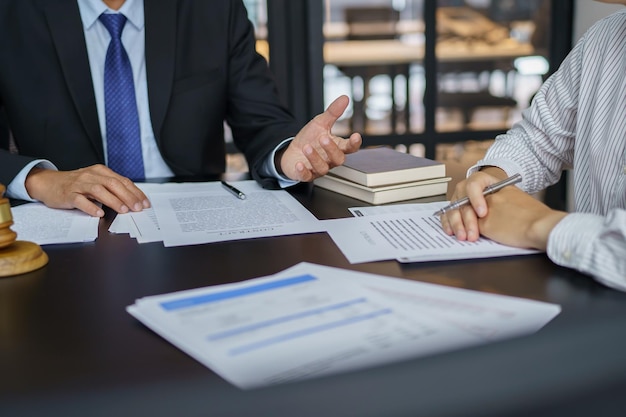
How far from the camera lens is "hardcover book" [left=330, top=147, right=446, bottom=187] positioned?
1.35m

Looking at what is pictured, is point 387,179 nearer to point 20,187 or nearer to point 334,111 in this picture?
point 334,111

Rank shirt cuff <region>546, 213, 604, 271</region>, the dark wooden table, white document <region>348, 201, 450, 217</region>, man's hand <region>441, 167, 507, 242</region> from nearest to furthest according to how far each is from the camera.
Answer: the dark wooden table, shirt cuff <region>546, 213, 604, 271</region>, man's hand <region>441, 167, 507, 242</region>, white document <region>348, 201, 450, 217</region>

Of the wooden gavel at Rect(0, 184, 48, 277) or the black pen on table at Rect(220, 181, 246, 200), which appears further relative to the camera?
the black pen on table at Rect(220, 181, 246, 200)

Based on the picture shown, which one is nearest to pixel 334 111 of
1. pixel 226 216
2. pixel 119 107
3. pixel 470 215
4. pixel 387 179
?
pixel 387 179

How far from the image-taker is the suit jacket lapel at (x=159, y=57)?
1888mm

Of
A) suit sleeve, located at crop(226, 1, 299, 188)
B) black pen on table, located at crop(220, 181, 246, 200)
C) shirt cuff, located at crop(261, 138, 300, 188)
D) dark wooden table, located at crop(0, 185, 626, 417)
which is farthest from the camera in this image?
suit sleeve, located at crop(226, 1, 299, 188)

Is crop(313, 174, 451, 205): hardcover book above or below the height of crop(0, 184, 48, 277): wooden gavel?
below

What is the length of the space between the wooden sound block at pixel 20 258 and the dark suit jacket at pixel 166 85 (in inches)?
28.0

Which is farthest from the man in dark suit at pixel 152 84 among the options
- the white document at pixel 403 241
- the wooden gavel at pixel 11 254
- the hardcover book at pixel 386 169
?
the wooden gavel at pixel 11 254

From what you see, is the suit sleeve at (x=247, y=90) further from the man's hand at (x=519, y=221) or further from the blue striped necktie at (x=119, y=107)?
the man's hand at (x=519, y=221)

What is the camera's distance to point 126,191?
132 centimetres

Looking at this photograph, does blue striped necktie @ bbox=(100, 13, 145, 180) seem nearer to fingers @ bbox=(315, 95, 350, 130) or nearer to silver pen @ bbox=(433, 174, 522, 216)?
fingers @ bbox=(315, 95, 350, 130)

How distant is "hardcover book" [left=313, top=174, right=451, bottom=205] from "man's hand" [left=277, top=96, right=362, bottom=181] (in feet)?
0.15

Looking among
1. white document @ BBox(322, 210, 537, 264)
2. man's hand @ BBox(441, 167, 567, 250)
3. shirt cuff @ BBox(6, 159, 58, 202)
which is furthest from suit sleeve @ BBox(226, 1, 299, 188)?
man's hand @ BBox(441, 167, 567, 250)
